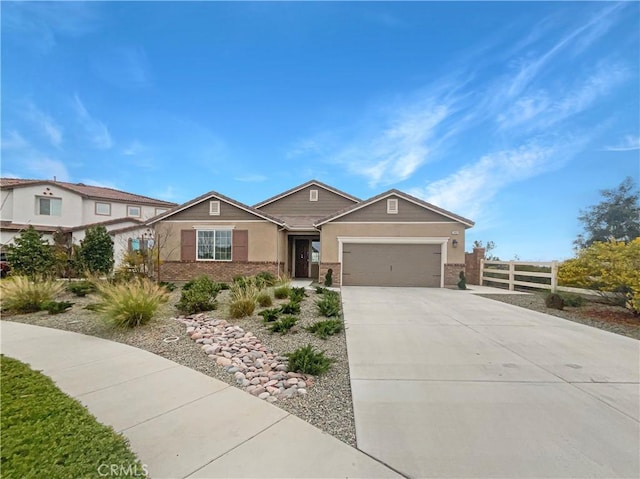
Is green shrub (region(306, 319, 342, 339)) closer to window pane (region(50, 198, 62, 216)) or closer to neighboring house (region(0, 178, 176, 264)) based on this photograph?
neighboring house (region(0, 178, 176, 264))

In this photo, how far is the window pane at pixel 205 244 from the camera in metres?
15.8

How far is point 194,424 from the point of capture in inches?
111

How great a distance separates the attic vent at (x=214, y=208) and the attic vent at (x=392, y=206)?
348 inches

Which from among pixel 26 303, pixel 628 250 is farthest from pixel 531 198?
pixel 26 303

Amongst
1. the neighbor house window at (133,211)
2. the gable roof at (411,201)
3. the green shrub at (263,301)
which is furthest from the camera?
the neighbor house window at (133,211)

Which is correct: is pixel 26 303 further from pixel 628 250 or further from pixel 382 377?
pixel 628 250

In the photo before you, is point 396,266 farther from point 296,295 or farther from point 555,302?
point 296,295

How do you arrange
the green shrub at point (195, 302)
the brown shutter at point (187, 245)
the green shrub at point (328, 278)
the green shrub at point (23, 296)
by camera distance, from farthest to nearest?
the brown shutter at point (187, 245)
the green shrub at point (328, 278)
the green shrub at point (23, 296)
the green shrub at point (195, 302)

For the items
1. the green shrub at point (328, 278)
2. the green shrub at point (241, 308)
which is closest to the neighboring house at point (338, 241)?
the green shrub at point (328, 278)

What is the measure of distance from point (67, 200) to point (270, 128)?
19.2m

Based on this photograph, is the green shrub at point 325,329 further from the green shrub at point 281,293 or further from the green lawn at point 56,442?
the green lawn at point 56,442

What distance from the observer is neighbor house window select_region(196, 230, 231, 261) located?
621 inches

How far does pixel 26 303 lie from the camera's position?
7.98 metres

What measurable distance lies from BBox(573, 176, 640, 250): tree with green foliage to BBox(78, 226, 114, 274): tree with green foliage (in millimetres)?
33688
